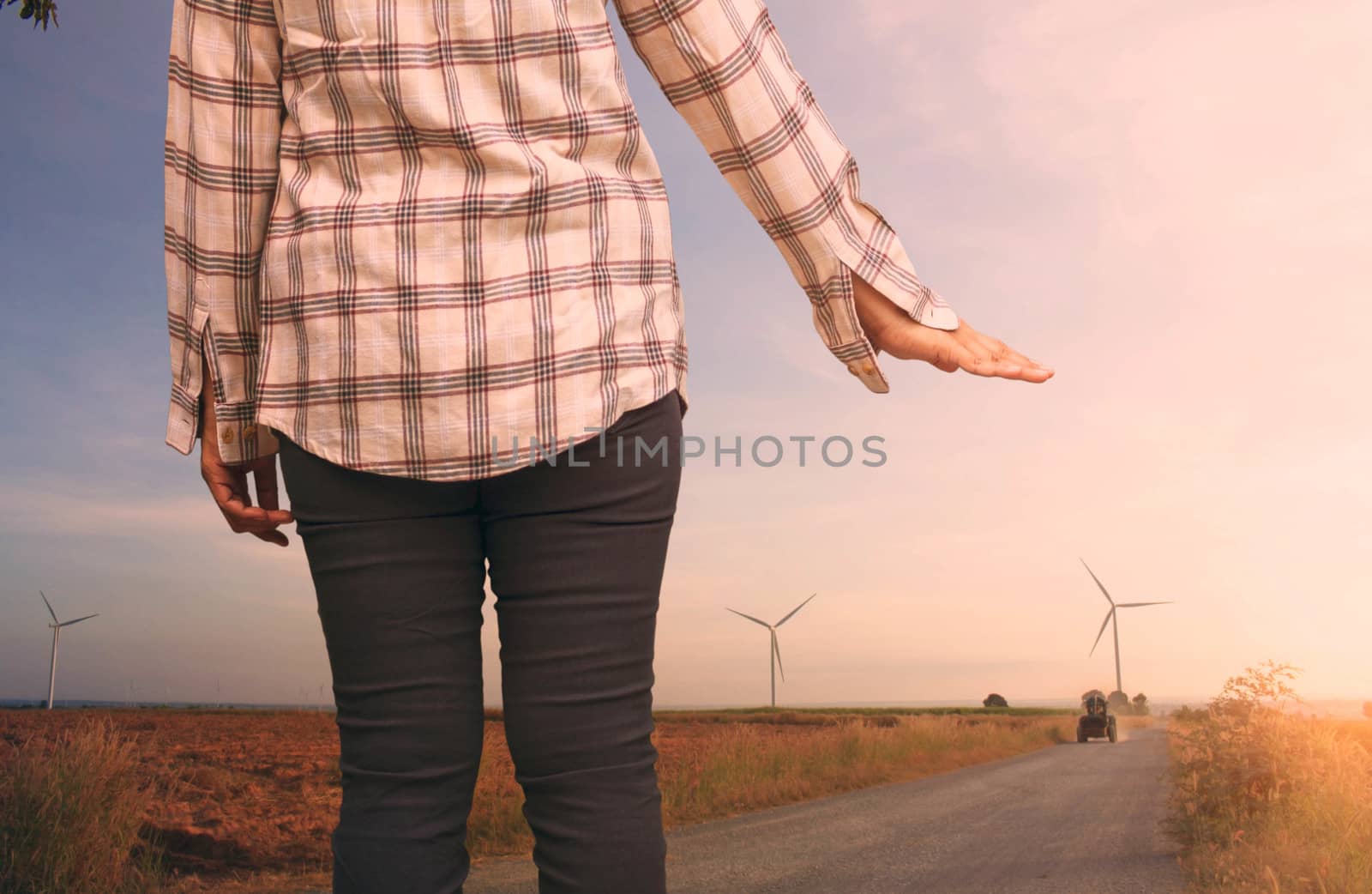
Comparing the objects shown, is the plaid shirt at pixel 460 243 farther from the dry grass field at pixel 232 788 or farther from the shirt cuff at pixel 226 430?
the dry grass field at pixel 232 788

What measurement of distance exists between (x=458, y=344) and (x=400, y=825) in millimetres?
632

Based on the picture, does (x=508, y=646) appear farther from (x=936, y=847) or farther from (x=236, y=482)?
(x=936, y=847)

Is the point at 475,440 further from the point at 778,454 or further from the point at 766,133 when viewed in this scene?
the point at 778,454

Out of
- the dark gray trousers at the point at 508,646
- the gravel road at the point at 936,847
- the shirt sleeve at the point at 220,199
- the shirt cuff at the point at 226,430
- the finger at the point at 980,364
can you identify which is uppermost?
the shirt sleeve at the point at 220,199

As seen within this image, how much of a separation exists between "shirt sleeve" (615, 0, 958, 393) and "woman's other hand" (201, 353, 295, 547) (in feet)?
3.05

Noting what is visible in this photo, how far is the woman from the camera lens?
3.81 feet

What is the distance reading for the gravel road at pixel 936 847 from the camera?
186 inches

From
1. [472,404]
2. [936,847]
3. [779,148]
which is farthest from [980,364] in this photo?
[936,847]

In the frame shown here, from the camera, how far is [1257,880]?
152 inches

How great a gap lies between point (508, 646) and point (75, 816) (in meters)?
4.15

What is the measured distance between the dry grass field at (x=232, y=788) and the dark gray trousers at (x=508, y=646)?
152 inches

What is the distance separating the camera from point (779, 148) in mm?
1503

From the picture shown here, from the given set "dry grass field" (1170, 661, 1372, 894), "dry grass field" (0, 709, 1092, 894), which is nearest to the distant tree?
"dry grass field" (0, 709, 1092, 894)

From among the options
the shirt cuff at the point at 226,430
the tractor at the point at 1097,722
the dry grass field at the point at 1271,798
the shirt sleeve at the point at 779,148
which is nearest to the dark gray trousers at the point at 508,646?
the shirt cuff at the point at 226,430
